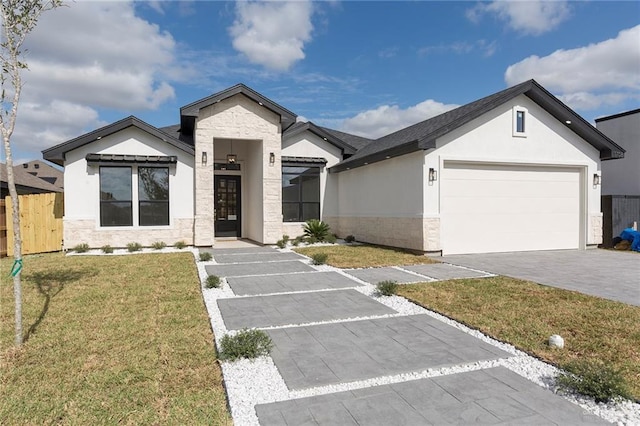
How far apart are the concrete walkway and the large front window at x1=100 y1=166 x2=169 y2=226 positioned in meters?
8.19

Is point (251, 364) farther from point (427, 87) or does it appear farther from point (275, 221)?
point (427, 87)

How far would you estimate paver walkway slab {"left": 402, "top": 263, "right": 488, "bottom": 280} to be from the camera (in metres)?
7.79

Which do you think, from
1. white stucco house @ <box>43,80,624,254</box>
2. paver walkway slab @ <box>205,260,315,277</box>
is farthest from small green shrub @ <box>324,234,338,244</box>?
paver walkway slab @ <box>205,260,315,277</box>

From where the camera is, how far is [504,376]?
10.7 ft

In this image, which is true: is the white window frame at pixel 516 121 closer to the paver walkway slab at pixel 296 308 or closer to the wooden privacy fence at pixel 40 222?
the paver walkway slab at pixel 296 308

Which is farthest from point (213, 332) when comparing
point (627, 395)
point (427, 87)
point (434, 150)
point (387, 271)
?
point (427, 87)

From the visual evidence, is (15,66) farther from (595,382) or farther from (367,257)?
(367,257)

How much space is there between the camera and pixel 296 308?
18.3 ft

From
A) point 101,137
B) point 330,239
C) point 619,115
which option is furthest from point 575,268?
point 101,137

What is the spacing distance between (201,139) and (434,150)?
8.18 metres

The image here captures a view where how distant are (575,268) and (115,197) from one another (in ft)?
47.0

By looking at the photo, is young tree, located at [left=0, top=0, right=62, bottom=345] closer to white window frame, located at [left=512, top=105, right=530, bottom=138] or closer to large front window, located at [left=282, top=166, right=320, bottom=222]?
large front window, located at [left=282, top=166, right=320, bottom=222]

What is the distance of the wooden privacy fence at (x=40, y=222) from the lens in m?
12.1

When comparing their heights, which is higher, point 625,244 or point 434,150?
point 434,150
